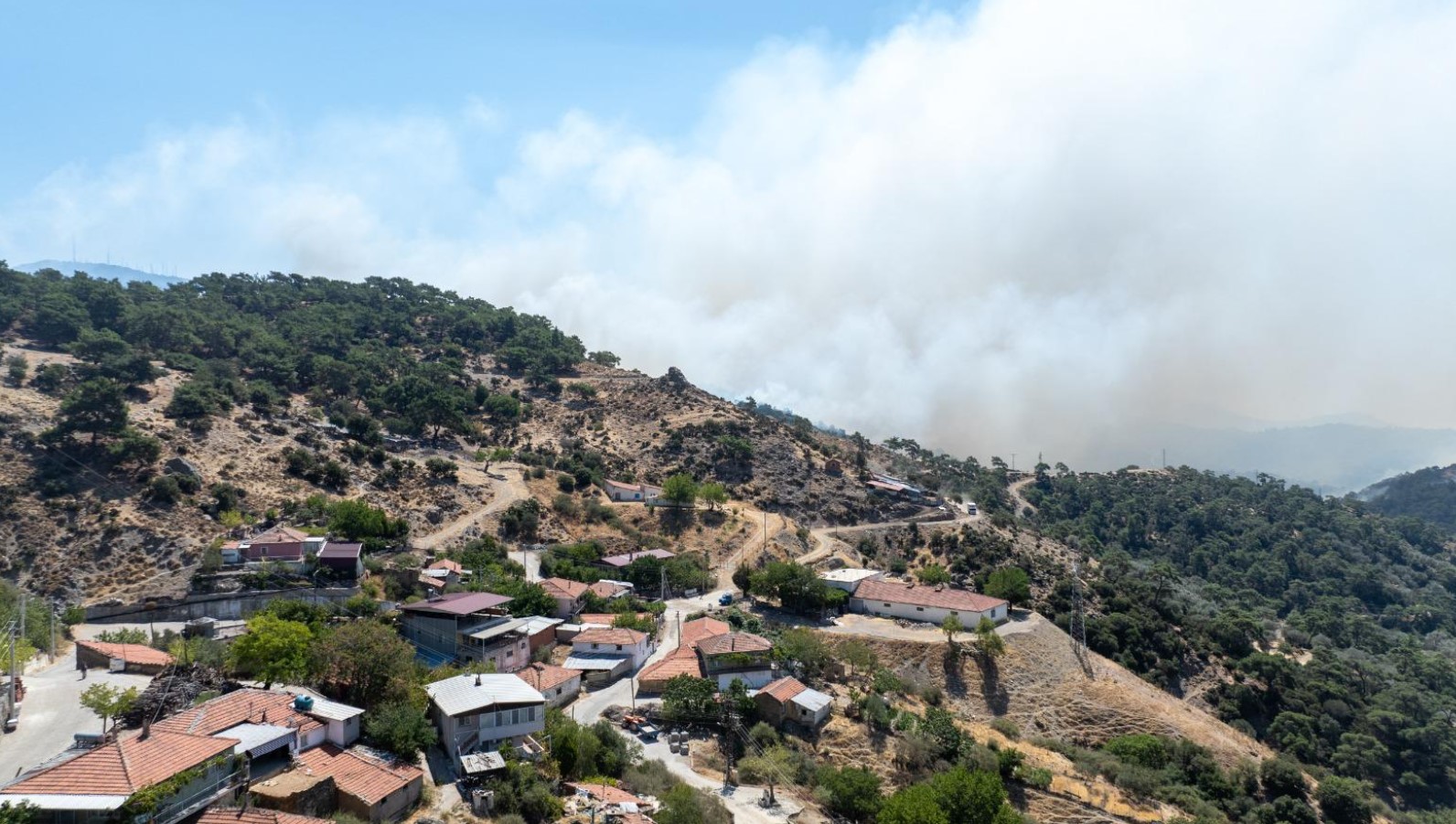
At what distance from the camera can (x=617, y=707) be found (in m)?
44.3

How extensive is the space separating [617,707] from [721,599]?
21.7 meters

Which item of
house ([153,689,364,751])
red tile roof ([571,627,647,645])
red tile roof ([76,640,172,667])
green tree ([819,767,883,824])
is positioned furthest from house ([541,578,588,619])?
house ([153,689,364,751])

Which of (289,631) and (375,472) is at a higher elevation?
(375,472)

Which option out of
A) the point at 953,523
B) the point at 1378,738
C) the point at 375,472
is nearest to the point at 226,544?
the point at 375,472

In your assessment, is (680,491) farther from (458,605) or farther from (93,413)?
(93,413)

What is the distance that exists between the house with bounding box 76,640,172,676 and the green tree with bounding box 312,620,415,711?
349 inches

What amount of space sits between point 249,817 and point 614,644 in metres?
27.0

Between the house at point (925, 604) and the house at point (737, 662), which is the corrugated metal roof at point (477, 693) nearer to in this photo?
the house at point (737, 662)

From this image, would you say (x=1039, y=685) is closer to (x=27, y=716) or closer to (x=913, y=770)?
(x=913, y=770)

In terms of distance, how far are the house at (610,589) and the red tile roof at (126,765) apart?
35.2 meters

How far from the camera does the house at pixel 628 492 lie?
8869cm

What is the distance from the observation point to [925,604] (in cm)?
6419

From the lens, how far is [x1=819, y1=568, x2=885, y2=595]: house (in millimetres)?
68125

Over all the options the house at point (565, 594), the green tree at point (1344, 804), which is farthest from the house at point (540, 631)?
the green tree at point (1344, 804)
